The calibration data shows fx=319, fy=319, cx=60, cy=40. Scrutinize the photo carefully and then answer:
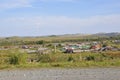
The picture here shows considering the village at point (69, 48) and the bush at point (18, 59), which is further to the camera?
the village at point (69, 48)

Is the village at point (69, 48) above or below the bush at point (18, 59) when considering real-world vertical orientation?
below

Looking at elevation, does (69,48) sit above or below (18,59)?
below

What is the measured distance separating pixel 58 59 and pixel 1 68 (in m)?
6.95

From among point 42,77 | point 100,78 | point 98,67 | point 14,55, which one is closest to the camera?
point 100,78

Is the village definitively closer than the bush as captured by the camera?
No

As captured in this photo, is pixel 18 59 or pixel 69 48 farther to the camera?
pixel 69 48

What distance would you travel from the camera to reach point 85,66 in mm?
23078

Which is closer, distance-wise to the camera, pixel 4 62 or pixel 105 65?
pixel 105 65

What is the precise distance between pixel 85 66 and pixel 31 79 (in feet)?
22.0

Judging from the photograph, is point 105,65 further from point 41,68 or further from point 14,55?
point 14,55

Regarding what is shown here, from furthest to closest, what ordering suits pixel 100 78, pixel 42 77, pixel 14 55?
pixel 14 55 → pixel 42 77 → pixel 100 78

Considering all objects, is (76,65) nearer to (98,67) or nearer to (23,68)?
(98,67)

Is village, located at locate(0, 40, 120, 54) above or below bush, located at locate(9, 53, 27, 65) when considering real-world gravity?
below

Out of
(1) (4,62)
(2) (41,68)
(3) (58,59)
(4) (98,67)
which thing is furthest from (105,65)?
(1) (4,62)
